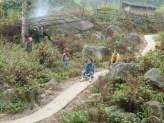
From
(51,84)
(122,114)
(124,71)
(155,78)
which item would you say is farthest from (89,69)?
(122,114)

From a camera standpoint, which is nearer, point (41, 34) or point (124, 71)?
point (124, 71)

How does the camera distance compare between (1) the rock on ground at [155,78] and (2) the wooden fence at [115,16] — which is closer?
(1) the rock on ground at [155,78]

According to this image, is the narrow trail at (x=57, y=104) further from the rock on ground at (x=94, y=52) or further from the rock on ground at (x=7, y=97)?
the rock on ground at (x=94, y=52)

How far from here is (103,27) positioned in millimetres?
20641

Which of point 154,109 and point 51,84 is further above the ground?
point 154,109

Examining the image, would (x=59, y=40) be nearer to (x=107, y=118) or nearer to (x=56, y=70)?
(x=56, y=70)

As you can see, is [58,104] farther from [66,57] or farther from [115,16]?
[115,16]

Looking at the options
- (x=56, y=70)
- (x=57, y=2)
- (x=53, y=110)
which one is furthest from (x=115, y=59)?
(x=57, y=2)

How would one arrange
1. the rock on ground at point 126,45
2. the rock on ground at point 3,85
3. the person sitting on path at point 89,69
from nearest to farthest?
the rock on ground at point 3,85, the person sitting on path at point 89,69, the rock on ground at point 126,45

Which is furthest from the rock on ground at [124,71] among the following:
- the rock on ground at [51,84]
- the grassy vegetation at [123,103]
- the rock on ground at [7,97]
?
the rock on ground at [7,97]

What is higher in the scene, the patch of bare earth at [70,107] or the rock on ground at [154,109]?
the rock on ground at [154,109]

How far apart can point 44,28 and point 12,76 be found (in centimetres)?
919

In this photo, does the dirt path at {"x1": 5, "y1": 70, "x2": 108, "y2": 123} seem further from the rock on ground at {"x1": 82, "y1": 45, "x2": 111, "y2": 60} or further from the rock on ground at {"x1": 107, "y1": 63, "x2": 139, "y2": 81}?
the rock on ground at {"x1": 82, "y1": 45, "x2": 111, "y2": 60}

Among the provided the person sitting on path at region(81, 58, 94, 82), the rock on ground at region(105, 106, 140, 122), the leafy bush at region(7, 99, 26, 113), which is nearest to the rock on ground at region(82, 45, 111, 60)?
the person sitting on path at region(81, 58, 94, 82)
